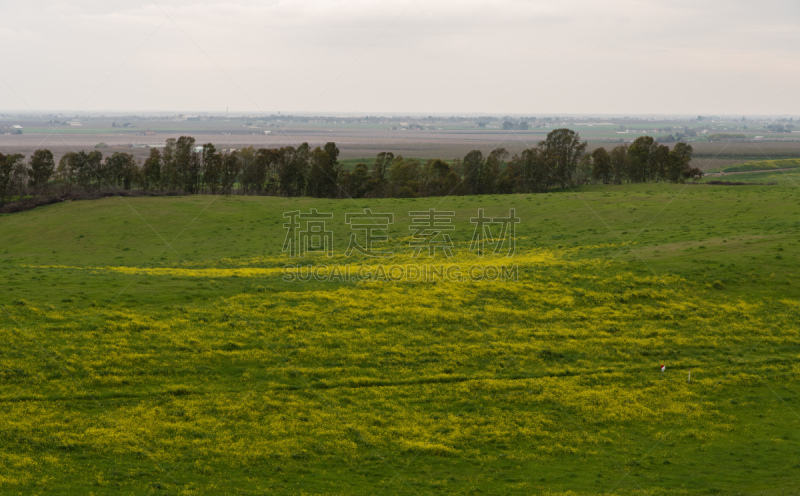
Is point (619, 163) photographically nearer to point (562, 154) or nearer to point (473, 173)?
point (562, 154)

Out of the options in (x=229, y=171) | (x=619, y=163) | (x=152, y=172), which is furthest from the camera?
(x=619, y=163)

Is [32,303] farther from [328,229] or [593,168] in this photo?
[593,168]

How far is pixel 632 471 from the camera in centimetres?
1980

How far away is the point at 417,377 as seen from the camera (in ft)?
84.8

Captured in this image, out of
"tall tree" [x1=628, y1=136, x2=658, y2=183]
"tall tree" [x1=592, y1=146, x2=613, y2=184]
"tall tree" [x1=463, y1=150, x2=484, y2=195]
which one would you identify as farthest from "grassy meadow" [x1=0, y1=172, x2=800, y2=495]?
"tall tree" [x1=628, y1=136, x2=658, y2=183]

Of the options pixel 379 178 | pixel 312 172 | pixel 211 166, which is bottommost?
pixel 379 178

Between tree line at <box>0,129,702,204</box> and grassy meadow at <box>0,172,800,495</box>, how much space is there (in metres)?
47.3

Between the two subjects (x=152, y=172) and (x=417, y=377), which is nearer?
(x=417, y=377)

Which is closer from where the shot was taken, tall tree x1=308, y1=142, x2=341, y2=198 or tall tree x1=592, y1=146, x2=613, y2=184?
tall tree x1=308, y1=142, x2=341, y2=198

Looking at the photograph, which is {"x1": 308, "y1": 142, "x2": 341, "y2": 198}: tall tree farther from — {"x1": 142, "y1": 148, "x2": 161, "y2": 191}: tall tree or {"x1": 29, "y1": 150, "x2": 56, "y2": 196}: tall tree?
{"x1": 29, "y1": 150, "x2": 56, "y2": 196}: tall tree

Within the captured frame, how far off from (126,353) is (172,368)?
2.33 m

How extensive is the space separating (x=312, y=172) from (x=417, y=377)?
68888 mm

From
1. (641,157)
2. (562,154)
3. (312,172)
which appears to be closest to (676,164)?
(641,157)

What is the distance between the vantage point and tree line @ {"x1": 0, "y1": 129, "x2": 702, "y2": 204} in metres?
88.1
